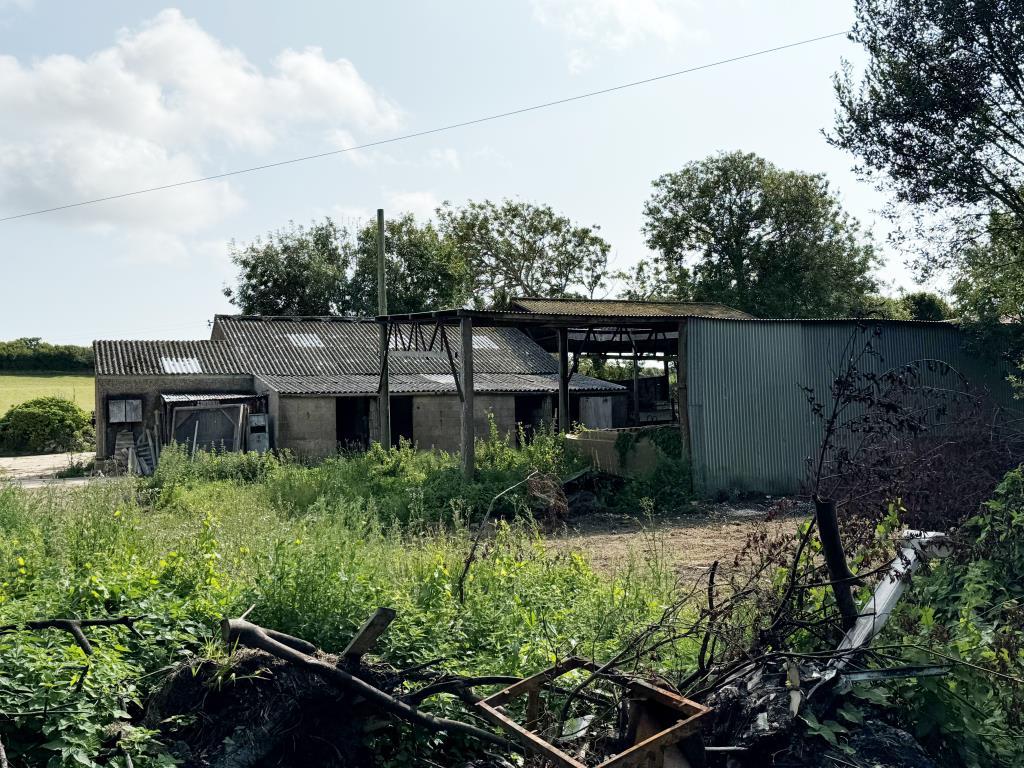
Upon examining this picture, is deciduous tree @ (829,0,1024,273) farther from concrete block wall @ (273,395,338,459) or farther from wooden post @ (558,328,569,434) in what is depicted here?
concrete block wall @ (273,395,338,459)

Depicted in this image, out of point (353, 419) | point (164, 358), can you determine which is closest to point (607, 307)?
point (353, 419)

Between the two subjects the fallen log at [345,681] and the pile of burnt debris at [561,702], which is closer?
the pile of burnt debris at [561,702]

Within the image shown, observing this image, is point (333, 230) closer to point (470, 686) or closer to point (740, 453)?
point (740, 453)

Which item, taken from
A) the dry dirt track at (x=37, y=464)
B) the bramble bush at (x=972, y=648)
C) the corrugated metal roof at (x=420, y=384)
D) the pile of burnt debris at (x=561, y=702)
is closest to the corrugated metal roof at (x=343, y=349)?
the corrugated metal roof at (x=420, y=384)

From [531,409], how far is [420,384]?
3.60 m

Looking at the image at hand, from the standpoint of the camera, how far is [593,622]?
18.7 ft

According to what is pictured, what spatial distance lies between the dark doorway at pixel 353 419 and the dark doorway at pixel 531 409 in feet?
14.8

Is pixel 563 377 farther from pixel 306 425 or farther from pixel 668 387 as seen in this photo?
pixel 668 387

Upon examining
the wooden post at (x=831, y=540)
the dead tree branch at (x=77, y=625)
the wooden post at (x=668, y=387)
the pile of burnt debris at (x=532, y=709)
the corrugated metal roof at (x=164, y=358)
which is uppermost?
the corrugated metal roof at (x=164, y=358)

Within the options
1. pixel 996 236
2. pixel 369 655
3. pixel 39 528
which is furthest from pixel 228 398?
pixel 369 655

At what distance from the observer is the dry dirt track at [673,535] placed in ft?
31.7

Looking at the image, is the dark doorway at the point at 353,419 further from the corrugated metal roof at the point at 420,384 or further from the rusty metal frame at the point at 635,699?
the rusty metal frame at the point at 635,699

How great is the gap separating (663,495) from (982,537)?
31.8 ft

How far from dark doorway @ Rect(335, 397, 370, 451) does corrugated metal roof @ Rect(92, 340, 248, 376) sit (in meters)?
3.19
